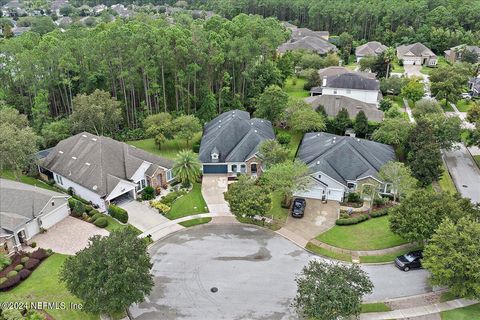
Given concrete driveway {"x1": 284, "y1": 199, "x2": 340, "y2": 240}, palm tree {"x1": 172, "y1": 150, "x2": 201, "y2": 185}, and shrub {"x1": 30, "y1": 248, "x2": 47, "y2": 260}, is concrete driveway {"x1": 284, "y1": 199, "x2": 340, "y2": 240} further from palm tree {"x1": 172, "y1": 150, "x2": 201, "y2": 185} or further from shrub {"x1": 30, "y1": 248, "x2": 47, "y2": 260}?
shrub {"x1": 30, "y1": 248, "x2": 47, "y2": 260}

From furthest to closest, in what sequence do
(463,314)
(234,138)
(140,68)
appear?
(140,68)
(234,138)
(463,314)

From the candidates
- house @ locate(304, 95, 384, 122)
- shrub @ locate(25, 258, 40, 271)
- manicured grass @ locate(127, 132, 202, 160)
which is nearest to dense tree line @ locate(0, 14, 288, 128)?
manicured grass @ locate(127, 132, 202, 160)

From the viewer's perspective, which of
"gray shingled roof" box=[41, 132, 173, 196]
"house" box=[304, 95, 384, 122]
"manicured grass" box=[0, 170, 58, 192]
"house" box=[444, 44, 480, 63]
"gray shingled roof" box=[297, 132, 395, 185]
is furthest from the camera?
"house" box=[444, 44, 480, 63]

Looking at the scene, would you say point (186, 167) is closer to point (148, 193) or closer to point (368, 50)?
point (148, 193)

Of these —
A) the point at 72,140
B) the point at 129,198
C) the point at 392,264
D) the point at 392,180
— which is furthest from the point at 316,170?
the point at 72,140

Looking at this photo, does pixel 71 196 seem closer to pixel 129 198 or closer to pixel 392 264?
pixel 129 198

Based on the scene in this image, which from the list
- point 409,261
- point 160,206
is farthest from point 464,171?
point 160,206

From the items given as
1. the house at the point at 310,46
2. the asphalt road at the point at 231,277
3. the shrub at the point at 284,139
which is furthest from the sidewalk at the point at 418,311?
the house at the point at 310,46
